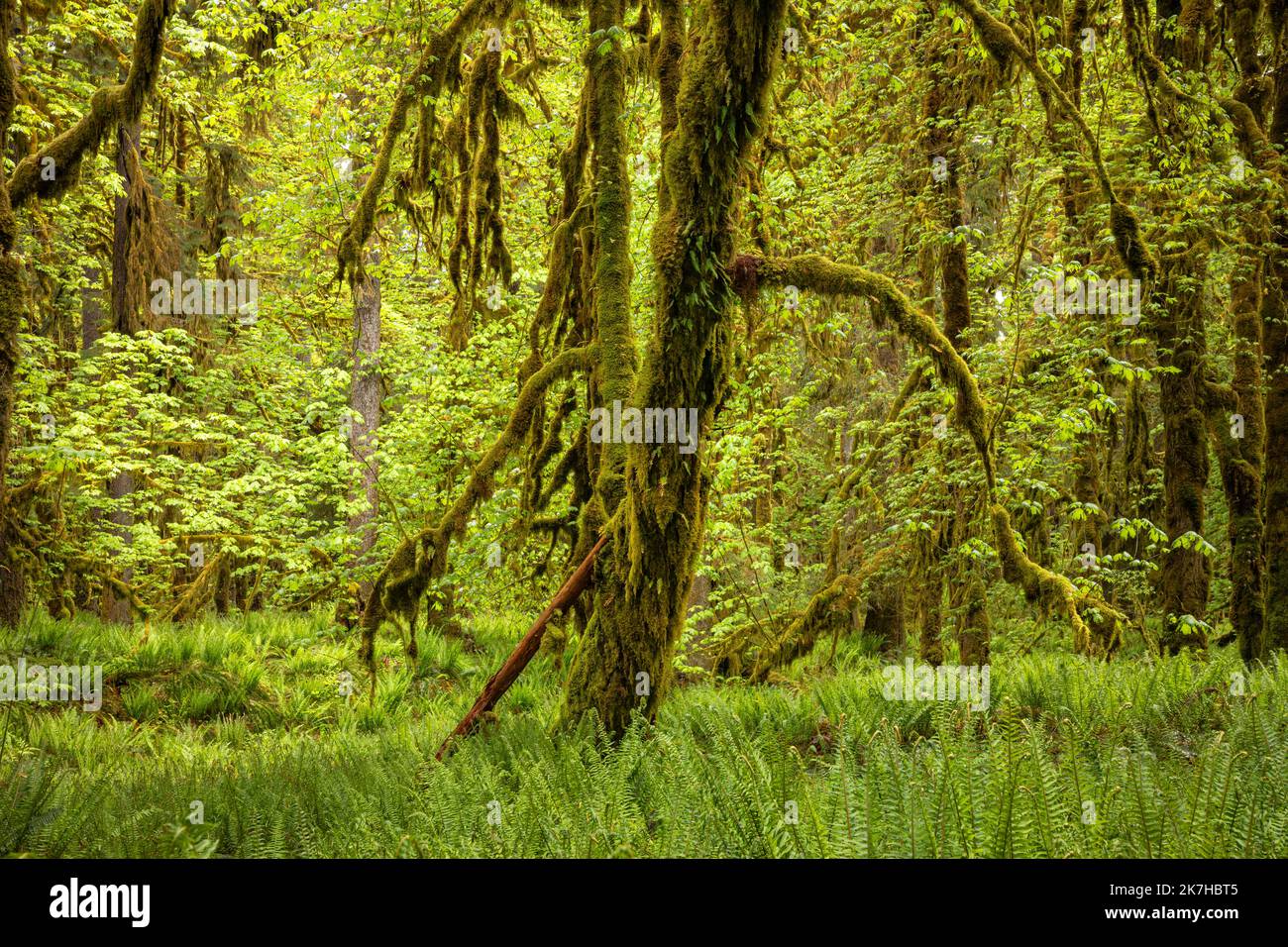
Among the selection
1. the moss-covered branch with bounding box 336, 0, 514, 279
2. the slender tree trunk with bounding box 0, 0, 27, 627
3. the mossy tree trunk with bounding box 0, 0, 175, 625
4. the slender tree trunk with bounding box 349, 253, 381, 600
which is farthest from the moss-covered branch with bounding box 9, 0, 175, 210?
the slender tree trunk with bounding box 349, 253, 381, 600

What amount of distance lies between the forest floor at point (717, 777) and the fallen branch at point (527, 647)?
17cm

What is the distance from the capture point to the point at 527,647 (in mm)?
4621

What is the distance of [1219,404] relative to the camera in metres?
7.50

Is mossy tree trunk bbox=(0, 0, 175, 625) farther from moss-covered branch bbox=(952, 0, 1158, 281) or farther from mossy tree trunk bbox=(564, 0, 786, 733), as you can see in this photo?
moss-covered branch bbox=(952, 0, 1158, 281)

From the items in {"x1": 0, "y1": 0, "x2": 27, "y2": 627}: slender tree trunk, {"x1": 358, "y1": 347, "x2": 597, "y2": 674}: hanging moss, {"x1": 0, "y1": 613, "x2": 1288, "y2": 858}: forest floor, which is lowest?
{"x1": 0, "y1": 613, "x2": 1288, "y2": 858}: forest floor

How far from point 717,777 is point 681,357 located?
2.04 m

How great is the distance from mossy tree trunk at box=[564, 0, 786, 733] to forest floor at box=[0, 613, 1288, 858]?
43 cm

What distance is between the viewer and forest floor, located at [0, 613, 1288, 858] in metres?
2.33

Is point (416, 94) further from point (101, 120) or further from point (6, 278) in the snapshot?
point (6, 278)

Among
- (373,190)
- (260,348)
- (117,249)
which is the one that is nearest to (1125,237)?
(373,190)

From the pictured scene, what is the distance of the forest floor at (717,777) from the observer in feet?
7.63

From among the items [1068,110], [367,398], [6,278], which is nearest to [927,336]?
[1068,110]

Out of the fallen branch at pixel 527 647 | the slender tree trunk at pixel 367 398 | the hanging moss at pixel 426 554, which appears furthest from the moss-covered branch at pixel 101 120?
the slender tree trunk at pixel 367 398
